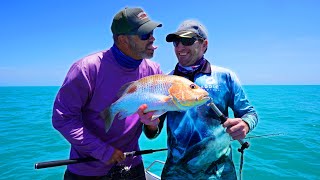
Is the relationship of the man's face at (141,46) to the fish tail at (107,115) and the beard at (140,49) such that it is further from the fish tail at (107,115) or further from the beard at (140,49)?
the fish tail at (107,115)

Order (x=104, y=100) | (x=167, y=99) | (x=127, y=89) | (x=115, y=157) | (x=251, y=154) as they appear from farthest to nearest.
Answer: (x=251, y=154) → (x=104, y=100) → (x=115, y=157) → (x=127, y=89) → (x=167, y=99)

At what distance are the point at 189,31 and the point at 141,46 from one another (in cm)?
54

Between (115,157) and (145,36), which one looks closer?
(115,157)

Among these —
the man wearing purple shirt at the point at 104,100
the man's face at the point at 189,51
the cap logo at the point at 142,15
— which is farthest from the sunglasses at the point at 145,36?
the man's face at the point at 189,51

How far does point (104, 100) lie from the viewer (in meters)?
3.00

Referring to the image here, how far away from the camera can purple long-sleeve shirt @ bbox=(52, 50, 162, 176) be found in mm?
2771

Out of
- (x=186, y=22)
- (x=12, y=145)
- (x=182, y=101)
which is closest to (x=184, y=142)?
(x=182, y=101)

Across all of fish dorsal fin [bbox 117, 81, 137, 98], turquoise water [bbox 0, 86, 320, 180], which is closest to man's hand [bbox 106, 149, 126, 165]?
fish dorsal fin [bbox 117, 81, 137, 98]

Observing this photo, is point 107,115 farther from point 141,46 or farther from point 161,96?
point 141,46

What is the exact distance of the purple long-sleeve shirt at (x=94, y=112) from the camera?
109 inches

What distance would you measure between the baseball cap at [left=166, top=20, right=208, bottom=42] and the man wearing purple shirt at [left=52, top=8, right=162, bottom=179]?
22 centimetres

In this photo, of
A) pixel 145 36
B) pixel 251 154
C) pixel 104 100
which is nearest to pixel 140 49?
pixel 145 36

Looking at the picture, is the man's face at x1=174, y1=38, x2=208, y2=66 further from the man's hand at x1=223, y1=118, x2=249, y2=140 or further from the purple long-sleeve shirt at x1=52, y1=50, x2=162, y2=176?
the man's hand at x1=223, y1=118, x2=249, y2=140

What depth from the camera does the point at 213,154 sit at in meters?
2.89
